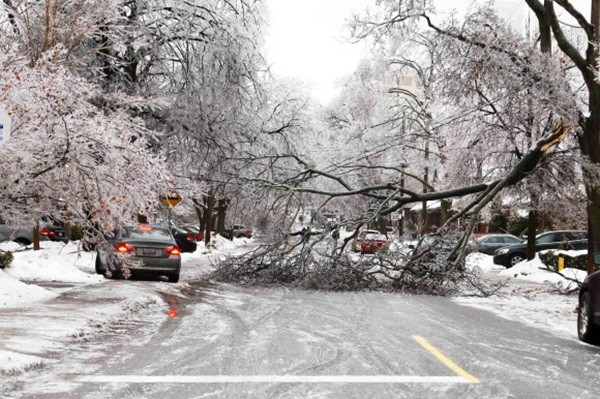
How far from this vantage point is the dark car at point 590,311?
1008cm

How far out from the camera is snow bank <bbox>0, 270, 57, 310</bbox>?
42.3ft

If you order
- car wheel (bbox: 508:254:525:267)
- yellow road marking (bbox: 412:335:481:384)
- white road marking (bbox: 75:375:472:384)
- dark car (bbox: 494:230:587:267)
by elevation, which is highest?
dark car (bbox: 494:230:587:267)

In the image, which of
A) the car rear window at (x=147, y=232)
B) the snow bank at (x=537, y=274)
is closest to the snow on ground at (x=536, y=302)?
the snow bank at (x=537, y=274)

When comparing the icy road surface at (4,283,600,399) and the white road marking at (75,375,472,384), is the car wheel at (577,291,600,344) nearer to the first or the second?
the icy road surface at (4,283,600,399)

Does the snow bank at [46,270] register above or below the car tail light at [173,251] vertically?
below

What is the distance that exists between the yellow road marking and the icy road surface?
2 centimetres

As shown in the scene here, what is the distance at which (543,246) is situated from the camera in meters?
33.2

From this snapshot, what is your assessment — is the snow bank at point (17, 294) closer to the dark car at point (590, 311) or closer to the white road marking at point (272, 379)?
the white road marking at point (272, 379)

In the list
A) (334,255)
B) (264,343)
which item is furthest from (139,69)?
(264,343)

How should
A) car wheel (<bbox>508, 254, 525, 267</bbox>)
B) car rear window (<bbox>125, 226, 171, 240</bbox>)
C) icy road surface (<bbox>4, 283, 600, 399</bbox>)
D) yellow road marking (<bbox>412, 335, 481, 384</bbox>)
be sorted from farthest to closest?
car wheel (<bbox>508, 254, 525, 267</bbox>), car rear window (<bbox>125, 226, 171, 240</bbox>), yellow road marking (<bbox>412, 335, 481, 384</bbox>), icy road surface (<bbox>4, 283, 600, 399</bbox>)

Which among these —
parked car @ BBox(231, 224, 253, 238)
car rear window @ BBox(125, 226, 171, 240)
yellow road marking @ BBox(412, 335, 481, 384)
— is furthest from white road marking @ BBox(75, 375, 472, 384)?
parked car @ BBox(231, 224, 253, 238)

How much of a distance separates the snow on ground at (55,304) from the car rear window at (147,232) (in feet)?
4.12

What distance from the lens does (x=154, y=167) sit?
12484 mm

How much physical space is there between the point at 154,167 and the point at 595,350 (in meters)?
7.35
